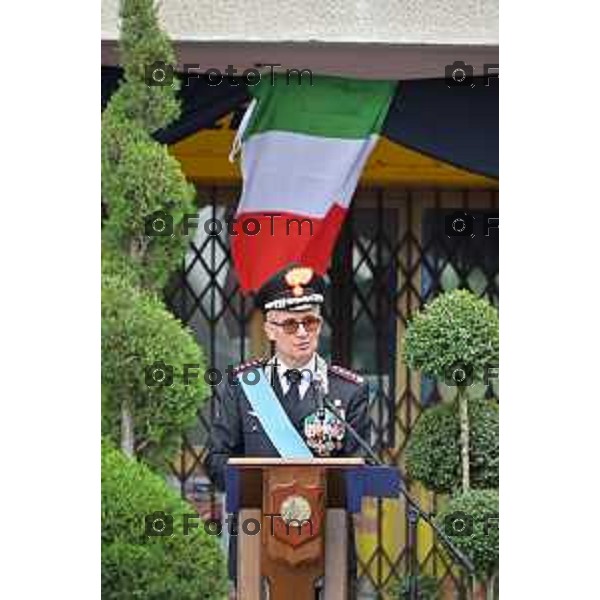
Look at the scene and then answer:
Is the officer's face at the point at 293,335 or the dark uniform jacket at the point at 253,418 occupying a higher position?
the officer's face at the point at 293,335

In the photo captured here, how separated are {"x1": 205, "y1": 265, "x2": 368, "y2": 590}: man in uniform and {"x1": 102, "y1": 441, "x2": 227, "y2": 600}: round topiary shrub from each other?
791mm

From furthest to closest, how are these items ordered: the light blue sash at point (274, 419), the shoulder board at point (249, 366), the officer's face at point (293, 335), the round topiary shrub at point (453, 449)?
the round topiary shrub at point (453, 449) → the shoulder board at point (249, 366) → the officer's face at point (293, 335) → the light blue sash at point (274, 419)

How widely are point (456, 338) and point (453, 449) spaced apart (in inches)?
20.6

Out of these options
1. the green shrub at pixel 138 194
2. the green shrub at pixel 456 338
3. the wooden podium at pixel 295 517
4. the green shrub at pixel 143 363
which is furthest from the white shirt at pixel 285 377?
the green shrub at pixel 138 194

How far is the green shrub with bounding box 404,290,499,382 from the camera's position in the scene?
8414 mm

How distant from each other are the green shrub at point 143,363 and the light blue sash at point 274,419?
0.79 metres

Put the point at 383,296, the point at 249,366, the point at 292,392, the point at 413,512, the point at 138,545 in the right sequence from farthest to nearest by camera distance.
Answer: the point at 383,296, the point at 249,366, the point at 292,392, the point at 413,512, the point at 138,545

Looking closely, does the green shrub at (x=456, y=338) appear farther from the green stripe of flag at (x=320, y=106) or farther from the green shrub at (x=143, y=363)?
the green shrub at (x=143, y=363)

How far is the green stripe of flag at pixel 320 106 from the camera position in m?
8.88

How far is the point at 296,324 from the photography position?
8.41 m

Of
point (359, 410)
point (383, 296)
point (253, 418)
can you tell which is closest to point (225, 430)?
point (253, 418)

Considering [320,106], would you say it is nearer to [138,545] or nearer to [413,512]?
[413,512]

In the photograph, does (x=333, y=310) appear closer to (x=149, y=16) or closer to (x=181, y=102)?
(x=181, y=102)

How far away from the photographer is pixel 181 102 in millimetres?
8758
